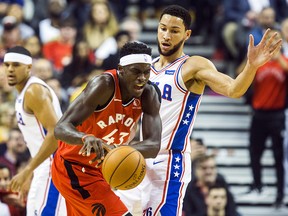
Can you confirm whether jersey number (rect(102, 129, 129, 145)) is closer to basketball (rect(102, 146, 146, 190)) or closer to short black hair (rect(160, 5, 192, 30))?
basketball (rect(102, 146, 146, 190))

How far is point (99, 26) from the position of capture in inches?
543

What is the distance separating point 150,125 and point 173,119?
826 millimetres

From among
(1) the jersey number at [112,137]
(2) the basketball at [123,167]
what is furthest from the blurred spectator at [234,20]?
(2) the basketball at [123,167]

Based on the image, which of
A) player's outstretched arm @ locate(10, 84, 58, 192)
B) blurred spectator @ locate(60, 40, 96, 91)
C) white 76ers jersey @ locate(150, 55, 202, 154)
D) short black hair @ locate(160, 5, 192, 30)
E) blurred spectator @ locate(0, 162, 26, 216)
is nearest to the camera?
white 76ers jersey @ locate(150, 55, 202, 154)

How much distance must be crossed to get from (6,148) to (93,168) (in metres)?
4.39

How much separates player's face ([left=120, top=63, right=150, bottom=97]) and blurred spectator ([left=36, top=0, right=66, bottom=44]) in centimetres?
722

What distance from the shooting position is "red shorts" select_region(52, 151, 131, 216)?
7102mm

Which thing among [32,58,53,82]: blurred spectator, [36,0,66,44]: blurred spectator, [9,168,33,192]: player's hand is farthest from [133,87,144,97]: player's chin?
[36,0,66,44]: blurred spectator

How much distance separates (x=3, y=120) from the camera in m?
12.0

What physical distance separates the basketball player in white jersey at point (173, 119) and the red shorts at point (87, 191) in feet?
2.06

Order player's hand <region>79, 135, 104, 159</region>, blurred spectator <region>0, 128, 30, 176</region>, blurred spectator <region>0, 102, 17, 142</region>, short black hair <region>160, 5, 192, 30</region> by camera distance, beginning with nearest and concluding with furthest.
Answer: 1. player's hand <region>79, 135, 104, 159</region>
2. short black hair <region>160, 5, 192, 30</region>
3. blurred spectator <region>0, 128, 30, 176</region>
4. blurred spectator <region>0, 102, 17, 142</region>

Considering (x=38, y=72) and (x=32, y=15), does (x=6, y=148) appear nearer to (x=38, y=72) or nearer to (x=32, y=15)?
(x=38, y=72)

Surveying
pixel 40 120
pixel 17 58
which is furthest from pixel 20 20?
pixel 40 120

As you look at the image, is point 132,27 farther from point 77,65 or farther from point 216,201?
point 216,201
